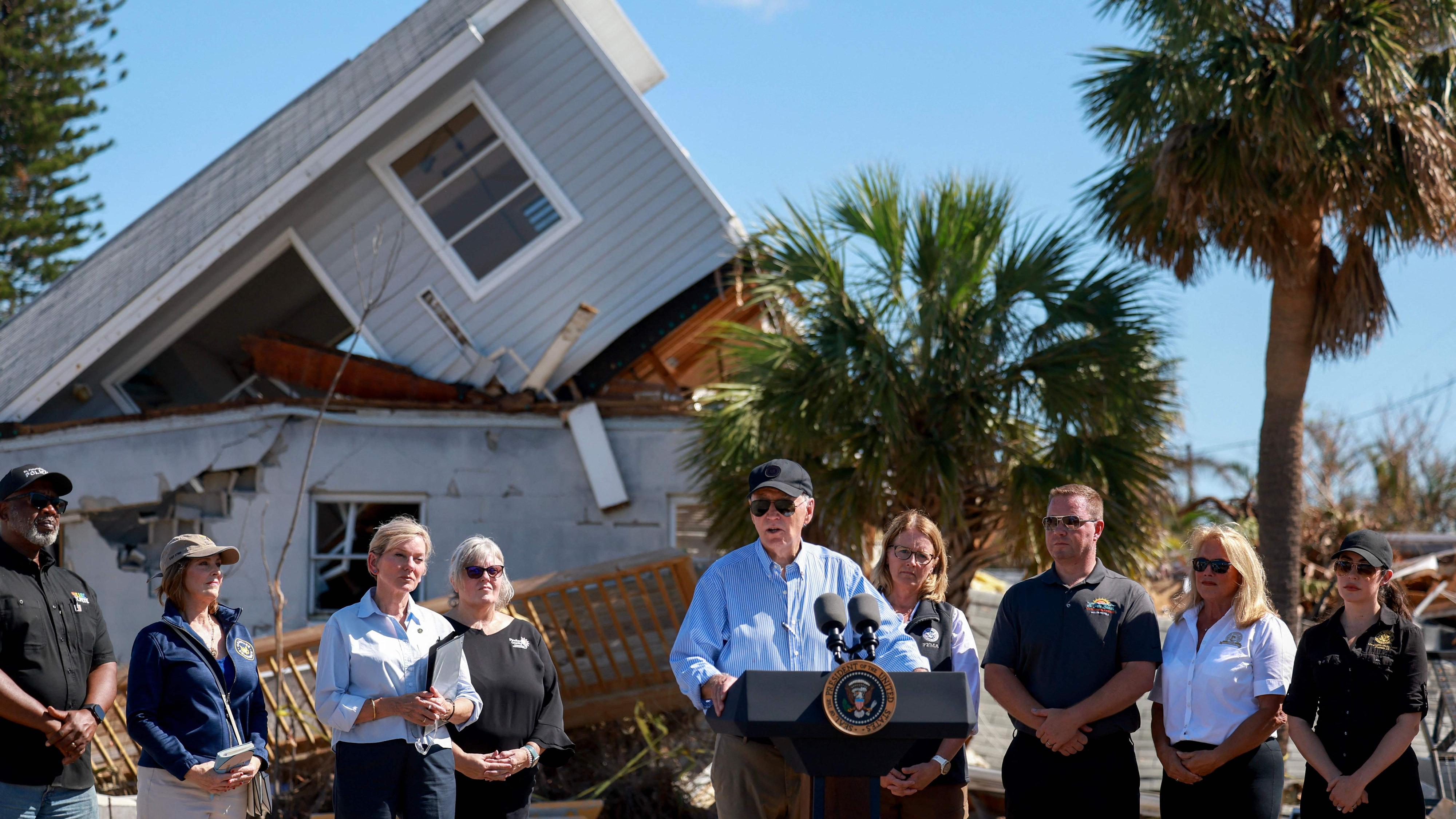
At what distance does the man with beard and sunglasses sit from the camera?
13.3 feet

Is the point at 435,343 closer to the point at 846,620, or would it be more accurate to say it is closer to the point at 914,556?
the point at 914,556

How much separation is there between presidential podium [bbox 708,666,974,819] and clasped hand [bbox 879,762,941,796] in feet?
4.91

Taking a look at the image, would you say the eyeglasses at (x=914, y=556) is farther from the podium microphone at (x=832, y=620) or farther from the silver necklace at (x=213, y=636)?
the silver necklace at (x=213, y=636)

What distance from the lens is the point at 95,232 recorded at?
1092 inches

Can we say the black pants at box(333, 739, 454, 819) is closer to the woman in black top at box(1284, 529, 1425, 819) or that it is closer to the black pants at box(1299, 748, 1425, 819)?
the woman in black top at box(1284, 529, 1425, 819)

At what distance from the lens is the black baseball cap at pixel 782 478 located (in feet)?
13.3

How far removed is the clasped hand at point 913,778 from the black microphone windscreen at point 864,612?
4.69ft

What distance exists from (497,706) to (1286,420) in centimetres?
772

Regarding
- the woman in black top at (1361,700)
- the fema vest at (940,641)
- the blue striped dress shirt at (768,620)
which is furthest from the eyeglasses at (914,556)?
the woman in black top at (1361,700)

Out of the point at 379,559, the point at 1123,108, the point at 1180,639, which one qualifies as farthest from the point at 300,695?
the point at 1123,108

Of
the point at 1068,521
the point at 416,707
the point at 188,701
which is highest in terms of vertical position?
the point at 188,701

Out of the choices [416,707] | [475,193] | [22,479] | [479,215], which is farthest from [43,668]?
[475,193]

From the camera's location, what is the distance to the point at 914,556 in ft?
16.9

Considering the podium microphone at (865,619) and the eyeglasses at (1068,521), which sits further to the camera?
the eyeglasses at (1068,521)
